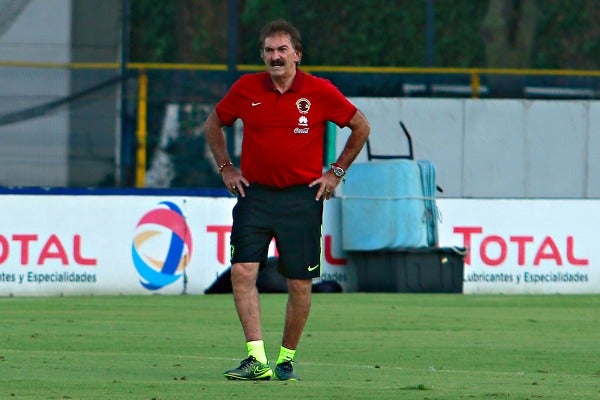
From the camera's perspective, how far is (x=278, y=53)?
933 centimetres

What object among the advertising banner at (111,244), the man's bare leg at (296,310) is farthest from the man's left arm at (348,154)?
the advertising banner at (111,244)

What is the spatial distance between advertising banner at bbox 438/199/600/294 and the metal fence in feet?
10.6

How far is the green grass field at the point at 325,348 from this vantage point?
29.3ft

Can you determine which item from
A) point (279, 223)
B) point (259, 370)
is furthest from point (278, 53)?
point (259, 370)

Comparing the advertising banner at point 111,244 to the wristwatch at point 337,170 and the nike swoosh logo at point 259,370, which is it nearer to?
the wristwatch at point 337,170

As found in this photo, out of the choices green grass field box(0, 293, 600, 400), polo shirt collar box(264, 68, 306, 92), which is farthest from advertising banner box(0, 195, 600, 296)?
polo shirt collar box(264, 68, 306, 92)

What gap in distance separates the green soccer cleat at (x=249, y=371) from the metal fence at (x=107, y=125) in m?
11.5

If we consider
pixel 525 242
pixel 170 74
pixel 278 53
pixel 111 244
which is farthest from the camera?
pixel 170 74

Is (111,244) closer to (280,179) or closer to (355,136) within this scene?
(355,136)

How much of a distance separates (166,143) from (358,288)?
11.7ft

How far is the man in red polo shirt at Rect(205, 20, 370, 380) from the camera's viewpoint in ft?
30.9

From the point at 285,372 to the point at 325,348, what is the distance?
7.69 ft

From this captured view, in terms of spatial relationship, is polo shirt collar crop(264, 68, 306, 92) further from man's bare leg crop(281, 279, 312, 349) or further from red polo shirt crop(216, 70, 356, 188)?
man's bare leg crop(281, 279, 312, 349)

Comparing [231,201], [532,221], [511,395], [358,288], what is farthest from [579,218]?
[511,395]
